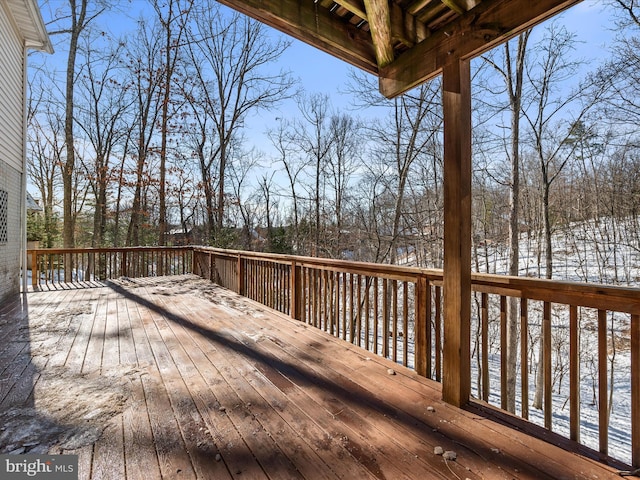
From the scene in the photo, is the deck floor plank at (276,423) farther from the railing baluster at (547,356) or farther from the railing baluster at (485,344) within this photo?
the railing baluster at (547,356)

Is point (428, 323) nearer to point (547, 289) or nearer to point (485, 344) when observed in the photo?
point (485, 344)

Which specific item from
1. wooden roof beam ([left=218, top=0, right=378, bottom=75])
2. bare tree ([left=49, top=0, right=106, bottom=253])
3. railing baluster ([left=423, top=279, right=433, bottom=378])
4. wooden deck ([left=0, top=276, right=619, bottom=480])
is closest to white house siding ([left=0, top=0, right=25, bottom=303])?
wooden deck ([left=0, top=276, right=619, bottom=480])

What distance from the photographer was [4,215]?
5195mm

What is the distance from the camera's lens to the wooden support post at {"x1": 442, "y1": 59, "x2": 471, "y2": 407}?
2.05 metres

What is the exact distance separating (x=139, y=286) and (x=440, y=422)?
6883mm

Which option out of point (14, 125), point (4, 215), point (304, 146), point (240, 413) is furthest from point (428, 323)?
point (304, 146)

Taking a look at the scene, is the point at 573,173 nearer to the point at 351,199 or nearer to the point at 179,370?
the point at 351,199

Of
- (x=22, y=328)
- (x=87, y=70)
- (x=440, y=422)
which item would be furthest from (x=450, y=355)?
(x=87, y=70)

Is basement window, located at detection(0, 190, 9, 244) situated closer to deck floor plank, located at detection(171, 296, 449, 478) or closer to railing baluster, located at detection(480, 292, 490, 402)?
deck floor plank, located at detection(171, 296, 449, 478)

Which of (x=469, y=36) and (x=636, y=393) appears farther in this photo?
(x=469, y=36)

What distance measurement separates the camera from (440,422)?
6.25 feet

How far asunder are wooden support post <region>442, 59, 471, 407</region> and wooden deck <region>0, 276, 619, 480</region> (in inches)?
10.6

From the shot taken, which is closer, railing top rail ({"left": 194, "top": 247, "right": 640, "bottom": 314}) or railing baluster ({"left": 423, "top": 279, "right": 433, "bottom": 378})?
railing top rail ({"left": 194, "top": 247, "right": 640, "bottom": 314})

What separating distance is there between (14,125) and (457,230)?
25.4ft
